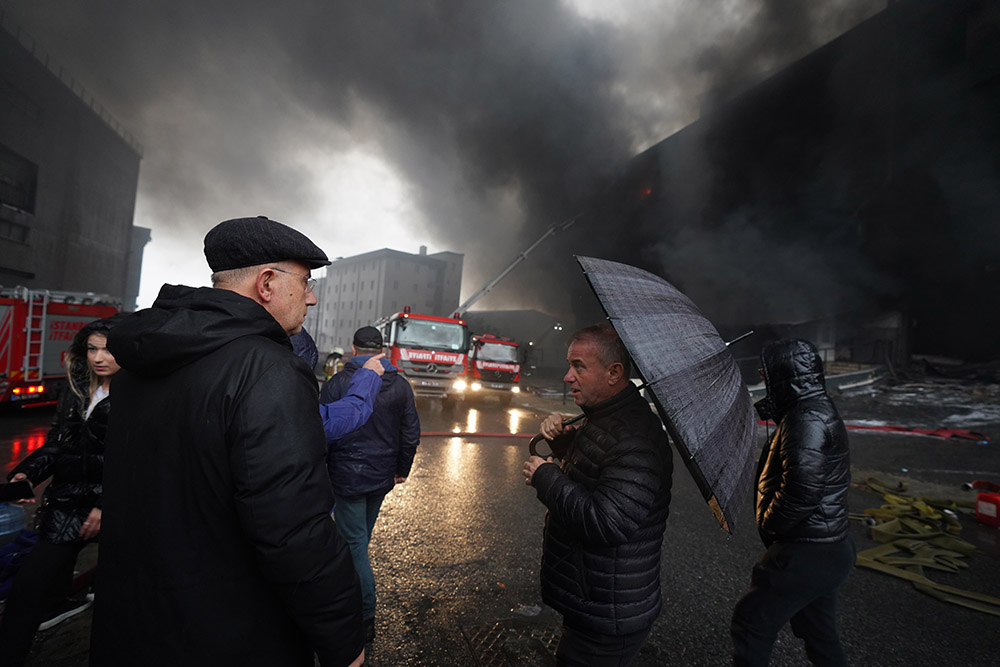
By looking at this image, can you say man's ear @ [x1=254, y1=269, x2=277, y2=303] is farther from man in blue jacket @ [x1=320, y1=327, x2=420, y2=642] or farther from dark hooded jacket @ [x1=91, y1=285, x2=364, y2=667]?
man in blue jacket @ [x1=320, y1=327, x2=420, y2=642]

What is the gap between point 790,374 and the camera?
202 cm

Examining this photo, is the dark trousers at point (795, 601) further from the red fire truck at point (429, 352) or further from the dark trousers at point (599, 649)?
the red fire truck at point (429, 352)

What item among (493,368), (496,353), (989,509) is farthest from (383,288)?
(989,509)

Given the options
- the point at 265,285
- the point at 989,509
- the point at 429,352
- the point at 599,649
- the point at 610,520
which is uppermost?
A: the point at 265,285

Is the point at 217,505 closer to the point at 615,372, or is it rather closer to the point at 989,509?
the point at 615,372

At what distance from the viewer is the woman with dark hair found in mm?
1852

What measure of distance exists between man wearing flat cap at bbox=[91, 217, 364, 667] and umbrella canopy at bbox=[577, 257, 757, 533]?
0.95 m

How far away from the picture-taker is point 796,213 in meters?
18.7

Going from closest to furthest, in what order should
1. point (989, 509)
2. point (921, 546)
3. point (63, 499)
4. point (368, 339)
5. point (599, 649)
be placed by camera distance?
point (599, 649) → point (63, 499) → point (368, 339) → point (921, 546) → point (989, 509)

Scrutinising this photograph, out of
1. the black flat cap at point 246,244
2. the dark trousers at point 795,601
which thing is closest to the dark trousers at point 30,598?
the black flat cap at point 246,244

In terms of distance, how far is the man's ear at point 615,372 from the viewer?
1.65 metres

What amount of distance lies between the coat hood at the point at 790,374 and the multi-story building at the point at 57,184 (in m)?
26.6

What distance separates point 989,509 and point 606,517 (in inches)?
229

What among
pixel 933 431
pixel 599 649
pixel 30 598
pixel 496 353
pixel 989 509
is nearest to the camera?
pixel 599 649
